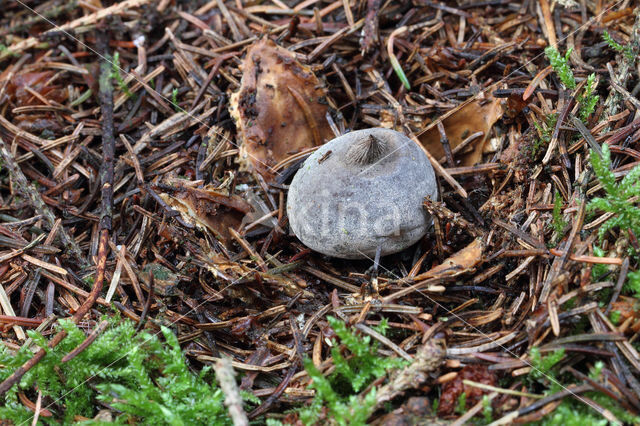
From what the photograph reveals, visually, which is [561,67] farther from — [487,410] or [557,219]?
[487,410]

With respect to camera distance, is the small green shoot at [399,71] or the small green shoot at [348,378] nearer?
the small green shoot at [348,378]

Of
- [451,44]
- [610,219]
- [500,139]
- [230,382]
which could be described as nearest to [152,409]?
[230,382]

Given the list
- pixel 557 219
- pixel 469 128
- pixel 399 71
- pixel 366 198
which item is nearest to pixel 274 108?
pixel 399 71

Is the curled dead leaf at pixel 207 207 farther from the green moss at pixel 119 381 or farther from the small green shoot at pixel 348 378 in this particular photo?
the small green shoot at pixel 348 378

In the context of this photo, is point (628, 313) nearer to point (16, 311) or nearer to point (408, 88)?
point (408, 88)

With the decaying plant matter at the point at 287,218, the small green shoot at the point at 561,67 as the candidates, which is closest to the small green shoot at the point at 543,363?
the decaying plant matter at the point at 287,218

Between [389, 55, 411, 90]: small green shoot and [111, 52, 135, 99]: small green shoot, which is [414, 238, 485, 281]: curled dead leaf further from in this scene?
[111, 52, 135, 99]: small green shoot
